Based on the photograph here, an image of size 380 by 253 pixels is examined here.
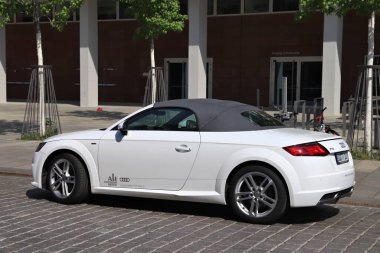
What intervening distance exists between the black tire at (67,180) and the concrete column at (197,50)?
1872 centimetres

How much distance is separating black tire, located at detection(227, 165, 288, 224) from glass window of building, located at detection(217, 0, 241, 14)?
2372 centimetres

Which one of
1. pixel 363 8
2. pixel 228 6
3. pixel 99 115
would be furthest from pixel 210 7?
pixel 363 8

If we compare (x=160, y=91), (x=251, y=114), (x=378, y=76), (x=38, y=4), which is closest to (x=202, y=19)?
(x=160, y=91)

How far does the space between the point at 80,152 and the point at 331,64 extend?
17.7m

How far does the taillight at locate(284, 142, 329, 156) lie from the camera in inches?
258

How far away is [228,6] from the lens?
2978cm

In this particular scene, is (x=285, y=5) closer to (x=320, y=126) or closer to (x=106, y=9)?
(x=106, y=9)

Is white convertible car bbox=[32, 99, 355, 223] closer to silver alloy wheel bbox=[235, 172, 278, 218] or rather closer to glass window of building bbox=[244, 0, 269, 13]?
silver alloy wheel bbox=[235, 172, 278, 218]

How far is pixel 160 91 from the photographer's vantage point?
66.1 feet

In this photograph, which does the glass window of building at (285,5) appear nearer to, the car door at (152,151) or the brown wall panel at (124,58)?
the brown wall panel at (124,58)

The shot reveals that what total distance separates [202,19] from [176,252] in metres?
22.3

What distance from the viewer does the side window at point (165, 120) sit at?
729 centimetres

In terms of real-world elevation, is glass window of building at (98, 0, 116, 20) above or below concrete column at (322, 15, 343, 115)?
above

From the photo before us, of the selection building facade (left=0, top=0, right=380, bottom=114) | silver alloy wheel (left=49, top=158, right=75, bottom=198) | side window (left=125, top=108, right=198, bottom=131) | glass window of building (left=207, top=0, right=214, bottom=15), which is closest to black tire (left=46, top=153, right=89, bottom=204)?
silver alloy wheel (left=49, top=158, right=75, bottom=198)
